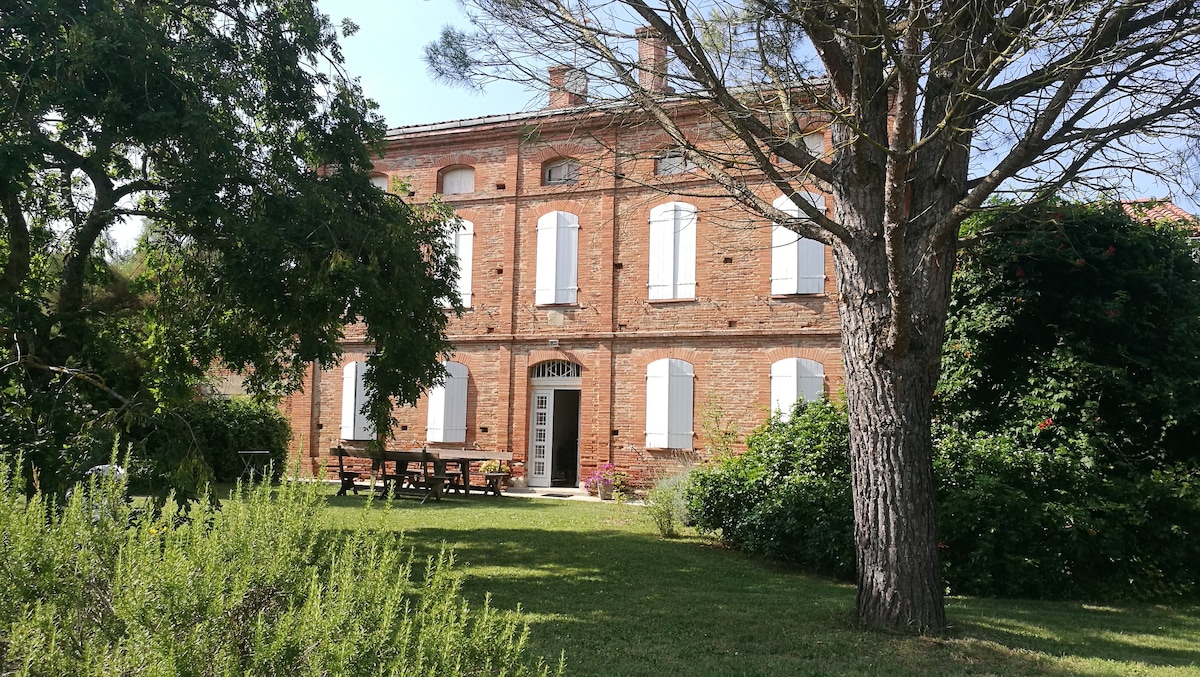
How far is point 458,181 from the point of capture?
1823cm

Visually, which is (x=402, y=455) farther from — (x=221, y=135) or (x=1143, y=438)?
(x=1143, y=438)

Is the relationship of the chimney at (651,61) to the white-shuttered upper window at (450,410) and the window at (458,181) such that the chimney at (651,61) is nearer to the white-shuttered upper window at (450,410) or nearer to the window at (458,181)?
the white-shuttered upper window at (450,410)

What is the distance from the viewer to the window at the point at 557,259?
1708 cm

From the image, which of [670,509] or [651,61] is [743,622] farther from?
[670,509]

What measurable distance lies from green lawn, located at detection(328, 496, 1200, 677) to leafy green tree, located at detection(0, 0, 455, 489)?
6.34ft

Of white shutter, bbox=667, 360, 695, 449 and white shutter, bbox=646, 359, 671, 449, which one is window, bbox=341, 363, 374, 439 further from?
white shutter, bbox=667, 360, 695, 449

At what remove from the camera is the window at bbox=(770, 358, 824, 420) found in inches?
589

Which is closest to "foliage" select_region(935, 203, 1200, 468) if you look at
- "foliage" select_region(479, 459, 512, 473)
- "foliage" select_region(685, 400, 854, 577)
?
"foliage" select_region(685, 400, 854, 577)

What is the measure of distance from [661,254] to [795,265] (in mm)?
2607

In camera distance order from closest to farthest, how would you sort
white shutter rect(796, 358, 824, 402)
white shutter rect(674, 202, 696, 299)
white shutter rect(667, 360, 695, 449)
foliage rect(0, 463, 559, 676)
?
foliage rect(0, 463, 559, 676)
white shutter rect(796, 358, 824, 402)
white shutter rect(667, 360, 695, 449)
white shutter rect(674, 202, 696, 299)

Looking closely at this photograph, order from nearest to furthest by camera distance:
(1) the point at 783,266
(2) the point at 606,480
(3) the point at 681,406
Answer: (1) the point at 783,266 < (2) the point at 606,480 < (3) the point at 681,406

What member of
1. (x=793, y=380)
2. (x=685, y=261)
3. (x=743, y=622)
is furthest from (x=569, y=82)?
(x=685, y=261)

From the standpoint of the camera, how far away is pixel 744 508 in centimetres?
940

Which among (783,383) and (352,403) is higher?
(783,383)
